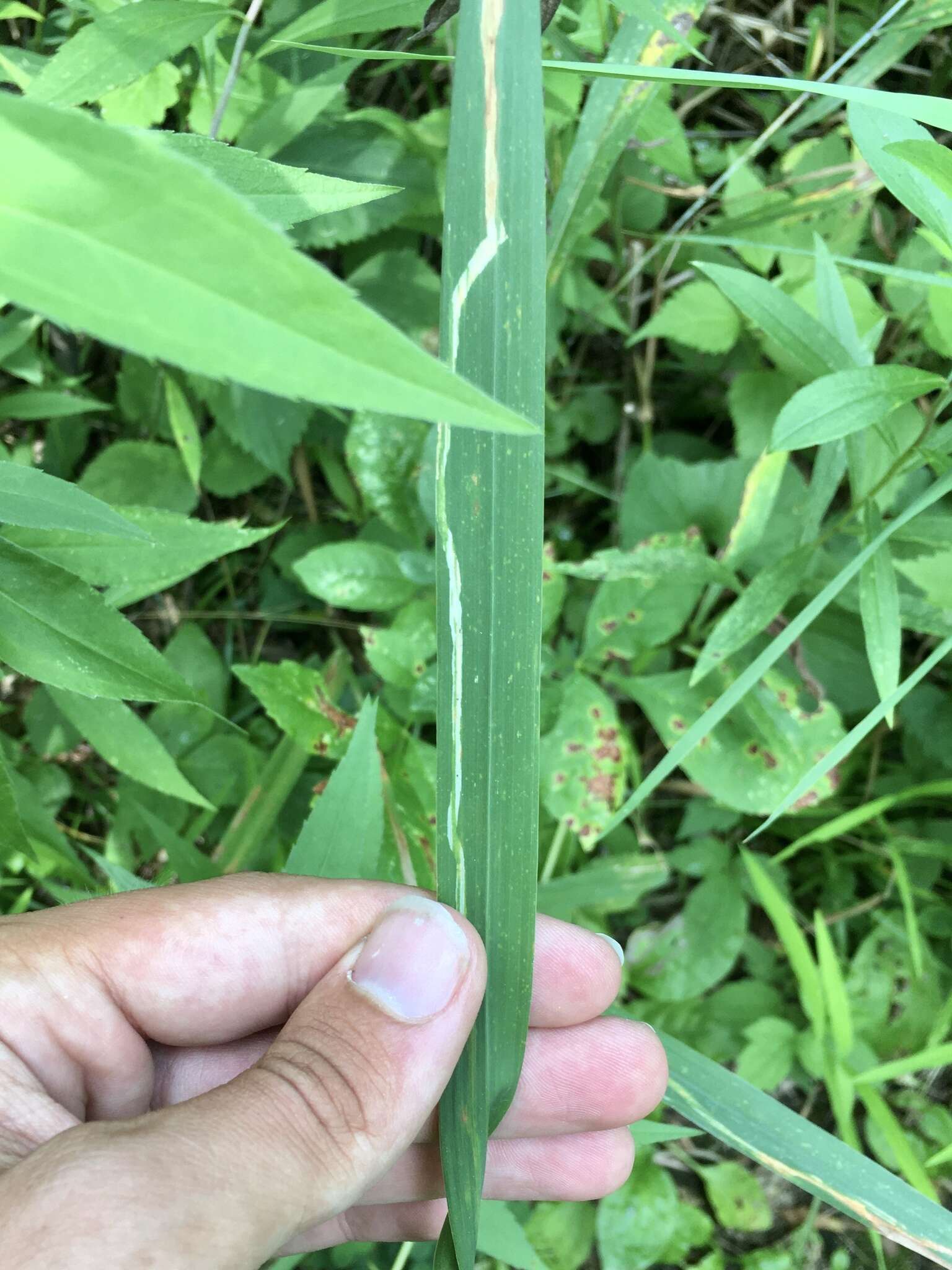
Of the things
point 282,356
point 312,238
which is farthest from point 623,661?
point 282,356

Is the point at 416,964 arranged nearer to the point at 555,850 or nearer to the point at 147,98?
the point at 555,850

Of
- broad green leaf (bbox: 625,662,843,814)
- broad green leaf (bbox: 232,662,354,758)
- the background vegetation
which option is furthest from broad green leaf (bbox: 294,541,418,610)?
broad green leaf (bbox: 625,662,843,814)

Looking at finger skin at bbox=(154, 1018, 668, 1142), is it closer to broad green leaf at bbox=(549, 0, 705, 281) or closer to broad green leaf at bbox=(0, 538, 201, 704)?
broad green leaf at bbox=(0, 538, 201, 704)

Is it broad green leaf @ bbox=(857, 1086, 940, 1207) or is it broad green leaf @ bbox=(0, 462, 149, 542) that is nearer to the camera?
broad green leaf @ bbox=(0, 462, 149, 542)

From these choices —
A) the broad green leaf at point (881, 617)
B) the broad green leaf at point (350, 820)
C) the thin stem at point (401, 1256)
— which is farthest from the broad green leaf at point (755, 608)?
the thin stem at point (401, 1256)

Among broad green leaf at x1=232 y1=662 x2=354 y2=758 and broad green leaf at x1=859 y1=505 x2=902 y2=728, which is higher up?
broad green leaf at x1=859 y1=505 x2=902 y2=728

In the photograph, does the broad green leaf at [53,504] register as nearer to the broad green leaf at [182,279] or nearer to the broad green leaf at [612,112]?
the broad green leaf at [182,279]

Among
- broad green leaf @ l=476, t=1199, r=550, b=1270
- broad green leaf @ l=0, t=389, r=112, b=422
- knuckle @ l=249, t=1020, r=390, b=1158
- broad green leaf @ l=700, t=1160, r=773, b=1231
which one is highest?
broad green leaf @ l=0, t=389, r=112, b=422

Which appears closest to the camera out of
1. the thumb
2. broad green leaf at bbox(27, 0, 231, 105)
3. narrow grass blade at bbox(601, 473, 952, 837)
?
the thumb
